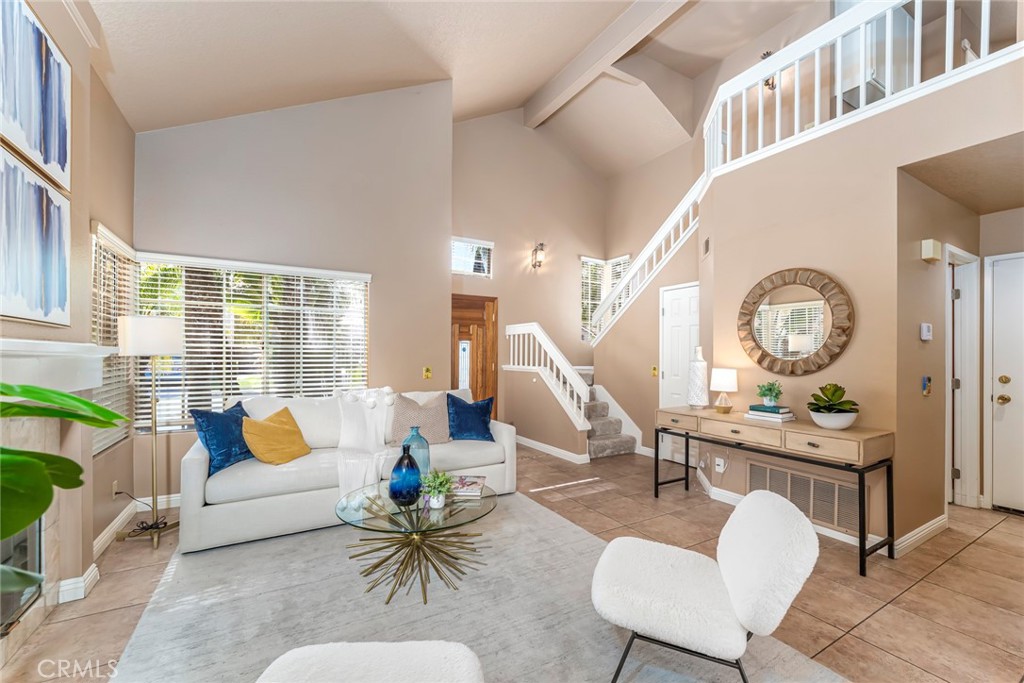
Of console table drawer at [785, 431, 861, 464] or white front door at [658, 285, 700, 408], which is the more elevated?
white front door at [658, 285, 700, 408]

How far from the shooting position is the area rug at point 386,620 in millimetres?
1967

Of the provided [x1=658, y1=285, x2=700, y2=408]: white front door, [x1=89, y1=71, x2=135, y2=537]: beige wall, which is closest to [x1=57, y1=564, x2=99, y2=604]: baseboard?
[x1=89, y1=71, x2=135, y2=537]: beige wall

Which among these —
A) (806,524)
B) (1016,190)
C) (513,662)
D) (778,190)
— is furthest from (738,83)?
(513,662)

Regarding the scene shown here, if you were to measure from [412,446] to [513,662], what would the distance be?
140cm

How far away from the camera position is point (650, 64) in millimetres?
6199

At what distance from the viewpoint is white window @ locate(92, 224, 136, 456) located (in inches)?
123

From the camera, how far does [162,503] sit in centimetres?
383

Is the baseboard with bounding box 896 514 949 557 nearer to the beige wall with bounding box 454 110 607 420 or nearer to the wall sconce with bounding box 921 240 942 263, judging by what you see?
the wall sconce with bounding box 921 240 942 263

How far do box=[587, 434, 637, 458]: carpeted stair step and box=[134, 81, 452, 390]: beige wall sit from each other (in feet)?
6.70

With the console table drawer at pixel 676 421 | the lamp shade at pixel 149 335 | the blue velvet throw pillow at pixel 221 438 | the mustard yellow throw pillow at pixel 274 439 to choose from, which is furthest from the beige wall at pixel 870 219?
the lamp shade at pixel 149 335

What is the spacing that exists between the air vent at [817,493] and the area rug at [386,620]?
163 cm

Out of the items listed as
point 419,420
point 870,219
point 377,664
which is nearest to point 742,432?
point 870,219

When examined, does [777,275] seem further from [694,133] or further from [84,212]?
[84,212]

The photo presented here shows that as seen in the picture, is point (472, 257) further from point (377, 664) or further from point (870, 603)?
point (377, 664)
